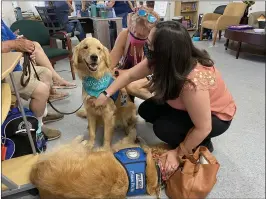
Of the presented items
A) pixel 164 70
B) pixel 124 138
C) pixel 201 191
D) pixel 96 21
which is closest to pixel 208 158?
pixel 201 191

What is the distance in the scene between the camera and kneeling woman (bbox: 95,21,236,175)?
971 mm

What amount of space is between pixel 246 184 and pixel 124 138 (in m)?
0.82

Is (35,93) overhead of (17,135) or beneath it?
overhead

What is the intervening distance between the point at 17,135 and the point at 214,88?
1.17 metres

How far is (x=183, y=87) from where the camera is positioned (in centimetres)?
104

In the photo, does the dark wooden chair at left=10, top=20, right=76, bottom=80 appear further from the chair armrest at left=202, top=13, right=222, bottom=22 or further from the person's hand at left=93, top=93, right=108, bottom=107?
the chair armrest at left=202, top=13, right=222, bottom=22

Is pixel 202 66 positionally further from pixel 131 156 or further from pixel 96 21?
pixel 96 21

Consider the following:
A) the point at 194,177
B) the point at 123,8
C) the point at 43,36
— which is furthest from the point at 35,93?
the point at 123,8

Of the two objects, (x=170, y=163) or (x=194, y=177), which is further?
(x=170, y=163)

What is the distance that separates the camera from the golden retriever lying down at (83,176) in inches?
38.1

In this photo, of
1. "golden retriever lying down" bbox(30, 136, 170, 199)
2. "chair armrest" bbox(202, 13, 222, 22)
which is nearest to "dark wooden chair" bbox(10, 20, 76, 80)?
"golden retriever lying down" bbox(30, 136, 170, 199)

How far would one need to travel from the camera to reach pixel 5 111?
0.82 m

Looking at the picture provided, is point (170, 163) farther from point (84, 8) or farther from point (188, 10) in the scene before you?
point (188, 10)

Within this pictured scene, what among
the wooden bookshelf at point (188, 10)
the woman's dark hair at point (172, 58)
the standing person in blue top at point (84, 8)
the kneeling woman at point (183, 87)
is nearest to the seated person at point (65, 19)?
the standing person in blue top at point (84, 8)
